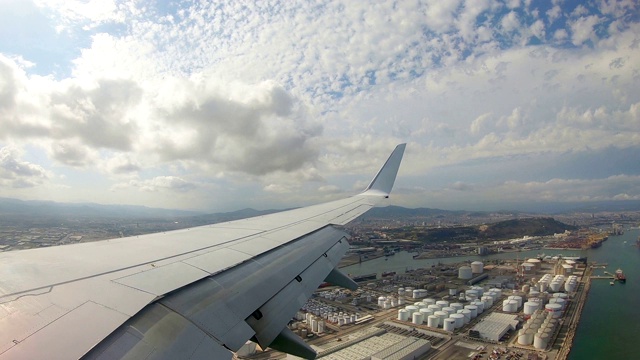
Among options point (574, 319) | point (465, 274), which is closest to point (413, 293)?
point (465, 274)

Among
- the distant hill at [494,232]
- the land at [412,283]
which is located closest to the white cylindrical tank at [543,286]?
the land at [412,283]

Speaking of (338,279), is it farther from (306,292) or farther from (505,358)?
(505,358)

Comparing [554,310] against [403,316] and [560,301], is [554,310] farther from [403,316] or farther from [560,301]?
[403,316]

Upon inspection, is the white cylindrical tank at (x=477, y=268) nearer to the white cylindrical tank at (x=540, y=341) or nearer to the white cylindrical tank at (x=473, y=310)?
the white cylindrical tank at (x=473, y=310)

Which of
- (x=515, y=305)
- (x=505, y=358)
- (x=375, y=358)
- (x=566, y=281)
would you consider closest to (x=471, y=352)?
(x=505, y=358)

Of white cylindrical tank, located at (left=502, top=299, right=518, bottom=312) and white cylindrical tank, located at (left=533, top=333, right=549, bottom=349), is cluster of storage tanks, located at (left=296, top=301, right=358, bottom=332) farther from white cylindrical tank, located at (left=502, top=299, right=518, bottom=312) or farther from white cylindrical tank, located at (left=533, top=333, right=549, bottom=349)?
white cylindrical tank, located at (left=502, top=299, right=518, bottom=312)

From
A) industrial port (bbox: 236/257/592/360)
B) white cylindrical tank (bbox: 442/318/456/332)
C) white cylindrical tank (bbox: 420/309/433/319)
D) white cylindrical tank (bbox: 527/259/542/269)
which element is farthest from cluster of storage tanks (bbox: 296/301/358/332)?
white cylindrical tank (bbox: 527/259/542/269)
